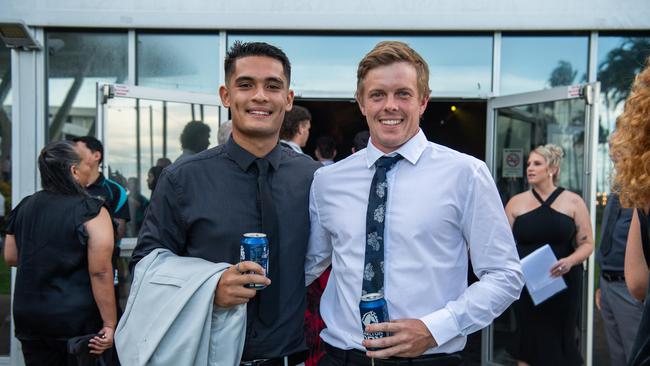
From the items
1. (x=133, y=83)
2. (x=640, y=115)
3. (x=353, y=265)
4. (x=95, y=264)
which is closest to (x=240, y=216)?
(x=353, y=265)

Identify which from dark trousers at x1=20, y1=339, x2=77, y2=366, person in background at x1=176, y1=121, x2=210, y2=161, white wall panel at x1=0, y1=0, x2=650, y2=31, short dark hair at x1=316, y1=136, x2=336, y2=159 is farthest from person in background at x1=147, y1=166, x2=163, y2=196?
dark trousers at x1=20, y1=339, x2=77, y2=366

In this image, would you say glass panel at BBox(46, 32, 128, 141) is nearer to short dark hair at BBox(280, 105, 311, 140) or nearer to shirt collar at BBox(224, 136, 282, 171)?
short dark hair at BBox(280, 105, 311, 140)

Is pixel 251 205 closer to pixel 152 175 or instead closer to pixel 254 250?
pixel 254 250

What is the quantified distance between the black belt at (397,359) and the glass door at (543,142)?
2.99 metres

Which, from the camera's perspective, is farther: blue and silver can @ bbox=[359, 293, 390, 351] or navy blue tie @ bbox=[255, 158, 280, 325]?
navy blue tie @ bbox=[255, 158, 280, 325]

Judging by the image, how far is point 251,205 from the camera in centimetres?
203

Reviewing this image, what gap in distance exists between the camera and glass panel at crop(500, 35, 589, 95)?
17.3ft

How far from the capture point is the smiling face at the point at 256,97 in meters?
2.08

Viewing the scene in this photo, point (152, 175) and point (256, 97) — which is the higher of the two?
point (256, 97)

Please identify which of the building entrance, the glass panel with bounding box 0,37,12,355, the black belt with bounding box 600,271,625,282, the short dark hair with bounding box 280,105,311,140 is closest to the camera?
the black belt with bounding box 600,271,625,282

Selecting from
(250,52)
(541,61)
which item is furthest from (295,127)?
(541,61)

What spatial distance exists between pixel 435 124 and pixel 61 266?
758cm

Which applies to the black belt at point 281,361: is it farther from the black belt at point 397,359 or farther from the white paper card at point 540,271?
the white paper card at point 540,271

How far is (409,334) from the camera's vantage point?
1.78m
